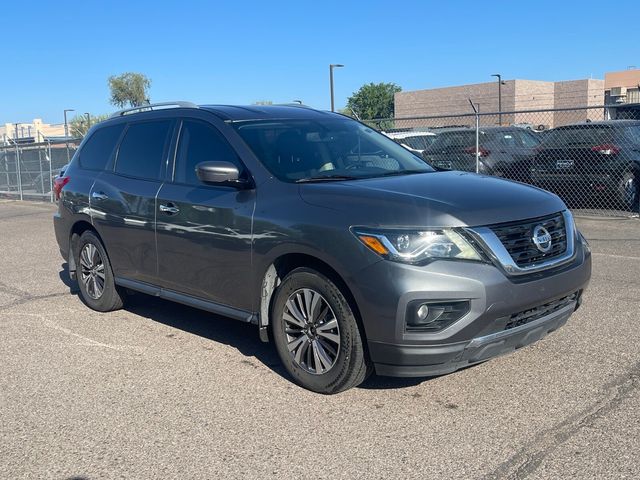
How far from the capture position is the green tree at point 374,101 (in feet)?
318

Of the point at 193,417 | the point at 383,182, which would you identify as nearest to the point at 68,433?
the point at 193,417

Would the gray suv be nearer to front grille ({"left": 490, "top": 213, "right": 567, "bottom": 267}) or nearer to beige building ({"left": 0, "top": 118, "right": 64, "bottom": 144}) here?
front grille ({"left": 490, "top": 213, "right": 567, "bottom": 267})

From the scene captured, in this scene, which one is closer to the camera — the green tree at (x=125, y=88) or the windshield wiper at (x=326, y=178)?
the windshield wiper at (x=326, y=178)

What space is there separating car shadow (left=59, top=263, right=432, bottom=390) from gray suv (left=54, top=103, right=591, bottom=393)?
1.25 ft

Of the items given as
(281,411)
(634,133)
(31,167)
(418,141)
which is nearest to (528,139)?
(634,133)

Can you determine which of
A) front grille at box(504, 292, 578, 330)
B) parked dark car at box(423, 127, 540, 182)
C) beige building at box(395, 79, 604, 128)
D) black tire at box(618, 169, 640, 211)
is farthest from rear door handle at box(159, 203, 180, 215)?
beige building at box(395, 79, 604, 128)

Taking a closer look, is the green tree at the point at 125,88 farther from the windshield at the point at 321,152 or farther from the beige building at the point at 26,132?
the windshield at the point at 321,152

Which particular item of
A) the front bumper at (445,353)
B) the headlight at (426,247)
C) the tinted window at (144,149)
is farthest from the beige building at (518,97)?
the headlight at (426,247)

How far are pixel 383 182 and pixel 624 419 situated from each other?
1.98 metres

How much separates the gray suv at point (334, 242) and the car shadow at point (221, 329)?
1.25ft

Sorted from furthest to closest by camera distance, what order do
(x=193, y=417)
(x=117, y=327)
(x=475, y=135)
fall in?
1. (x=475, y=135)
2. (x=117, y=327)
3. (x=193, y=417)

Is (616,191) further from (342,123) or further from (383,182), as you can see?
(383,182)

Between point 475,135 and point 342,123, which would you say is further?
point 475,135

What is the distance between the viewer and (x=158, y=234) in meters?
5.30
